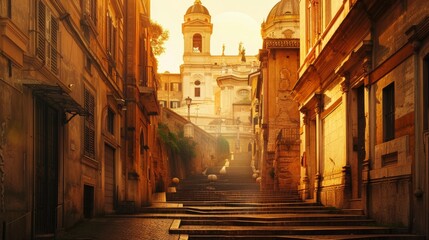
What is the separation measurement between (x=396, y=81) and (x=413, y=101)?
121 cm

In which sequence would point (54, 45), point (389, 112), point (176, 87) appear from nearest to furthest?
point (54, 45)
point (389, 112)
point (176, 87)

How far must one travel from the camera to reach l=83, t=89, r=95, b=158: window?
16016 mm

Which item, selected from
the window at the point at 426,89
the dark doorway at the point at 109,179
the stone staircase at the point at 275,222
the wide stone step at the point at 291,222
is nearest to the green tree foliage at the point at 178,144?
the stone staircase at the point at 275,222

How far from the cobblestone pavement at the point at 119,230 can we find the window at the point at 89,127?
170 cm

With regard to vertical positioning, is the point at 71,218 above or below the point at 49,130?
A: below

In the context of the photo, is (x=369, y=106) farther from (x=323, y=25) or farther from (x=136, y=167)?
(x=136, y=167)

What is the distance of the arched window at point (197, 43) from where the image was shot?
10275cm

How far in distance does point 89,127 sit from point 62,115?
128 inches

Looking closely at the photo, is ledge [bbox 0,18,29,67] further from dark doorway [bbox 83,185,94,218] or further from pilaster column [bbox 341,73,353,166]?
Result: pilaster column [bbox 341,73,353,166]

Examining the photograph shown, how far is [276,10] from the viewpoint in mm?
55969

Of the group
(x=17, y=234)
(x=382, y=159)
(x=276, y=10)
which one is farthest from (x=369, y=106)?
(x=276, y=10)

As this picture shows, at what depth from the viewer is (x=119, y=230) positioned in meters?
14.4

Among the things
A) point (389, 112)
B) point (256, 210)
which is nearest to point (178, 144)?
point (256, 210)

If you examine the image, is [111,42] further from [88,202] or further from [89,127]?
[88,202]
